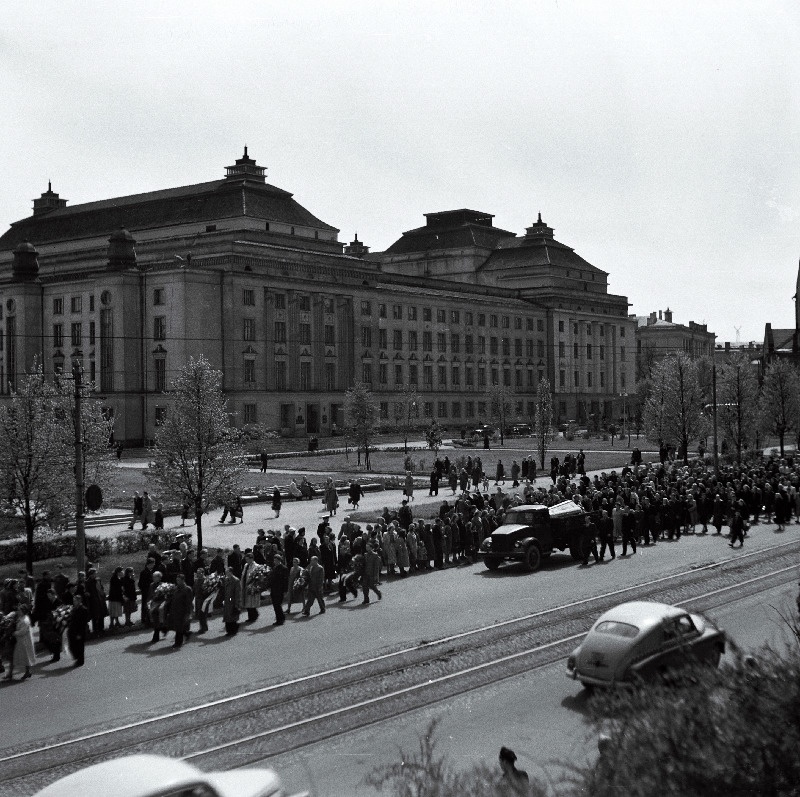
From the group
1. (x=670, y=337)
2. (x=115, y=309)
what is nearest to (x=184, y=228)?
(x=115, y=309)

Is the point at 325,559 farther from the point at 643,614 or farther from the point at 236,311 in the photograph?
the point at 236,311

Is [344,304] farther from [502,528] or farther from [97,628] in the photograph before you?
[97,628]

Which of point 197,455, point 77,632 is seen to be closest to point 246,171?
point 197,455

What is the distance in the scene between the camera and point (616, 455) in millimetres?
71438

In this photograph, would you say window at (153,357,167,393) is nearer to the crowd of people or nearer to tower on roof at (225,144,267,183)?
tower on roof at (225,144,267,183)

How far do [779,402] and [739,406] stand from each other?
8.63 m

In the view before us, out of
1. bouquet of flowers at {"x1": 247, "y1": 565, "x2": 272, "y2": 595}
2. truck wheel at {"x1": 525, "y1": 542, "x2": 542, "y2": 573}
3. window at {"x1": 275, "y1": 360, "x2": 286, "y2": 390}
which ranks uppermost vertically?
window at {"x1": 275, "y1": 360, "x2": 286, "y2": 390}

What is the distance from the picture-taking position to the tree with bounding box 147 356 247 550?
105ft

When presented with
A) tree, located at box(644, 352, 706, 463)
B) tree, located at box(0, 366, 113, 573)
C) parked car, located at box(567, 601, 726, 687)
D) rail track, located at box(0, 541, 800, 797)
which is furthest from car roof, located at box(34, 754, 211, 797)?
tree, located at box(644, 352, 706, 463)

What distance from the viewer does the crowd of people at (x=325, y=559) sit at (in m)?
20.5

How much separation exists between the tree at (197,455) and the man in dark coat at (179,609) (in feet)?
36.0

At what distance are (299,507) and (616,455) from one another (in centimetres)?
3289

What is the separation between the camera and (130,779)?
882cm

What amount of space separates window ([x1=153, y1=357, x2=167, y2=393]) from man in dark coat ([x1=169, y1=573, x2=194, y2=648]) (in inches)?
2596
